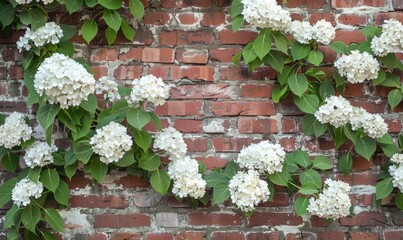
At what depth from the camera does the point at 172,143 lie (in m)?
2.48

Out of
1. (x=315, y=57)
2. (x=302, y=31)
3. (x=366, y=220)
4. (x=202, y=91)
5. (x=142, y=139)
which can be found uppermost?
(x=302, y=31)

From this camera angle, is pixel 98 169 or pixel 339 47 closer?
pixel 98 169

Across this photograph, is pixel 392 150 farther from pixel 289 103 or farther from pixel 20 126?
pixel 20 126

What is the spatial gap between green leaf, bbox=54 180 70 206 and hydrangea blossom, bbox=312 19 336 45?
117cm

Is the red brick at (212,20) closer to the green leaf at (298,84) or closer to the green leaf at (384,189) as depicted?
the green leaf at (298,84)

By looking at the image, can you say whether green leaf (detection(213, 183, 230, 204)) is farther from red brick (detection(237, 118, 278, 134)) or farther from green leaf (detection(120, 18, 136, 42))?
green leaf (detection(120, 18, 136, 42))

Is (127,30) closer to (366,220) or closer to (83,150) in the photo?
(83,150)

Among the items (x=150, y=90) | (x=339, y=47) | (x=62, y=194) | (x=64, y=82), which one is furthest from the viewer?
(x=339, y=47)

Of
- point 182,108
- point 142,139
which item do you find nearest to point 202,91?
point 182,108

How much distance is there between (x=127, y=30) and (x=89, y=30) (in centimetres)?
15

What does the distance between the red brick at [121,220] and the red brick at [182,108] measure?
44 centimetres

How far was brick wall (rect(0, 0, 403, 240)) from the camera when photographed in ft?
8.45

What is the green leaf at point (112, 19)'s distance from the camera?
252cm

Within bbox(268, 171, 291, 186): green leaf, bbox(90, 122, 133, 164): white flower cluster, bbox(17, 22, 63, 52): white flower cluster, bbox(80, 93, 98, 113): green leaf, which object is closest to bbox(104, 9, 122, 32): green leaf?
bbox(17, 22, 63, 52): white flower cluster
